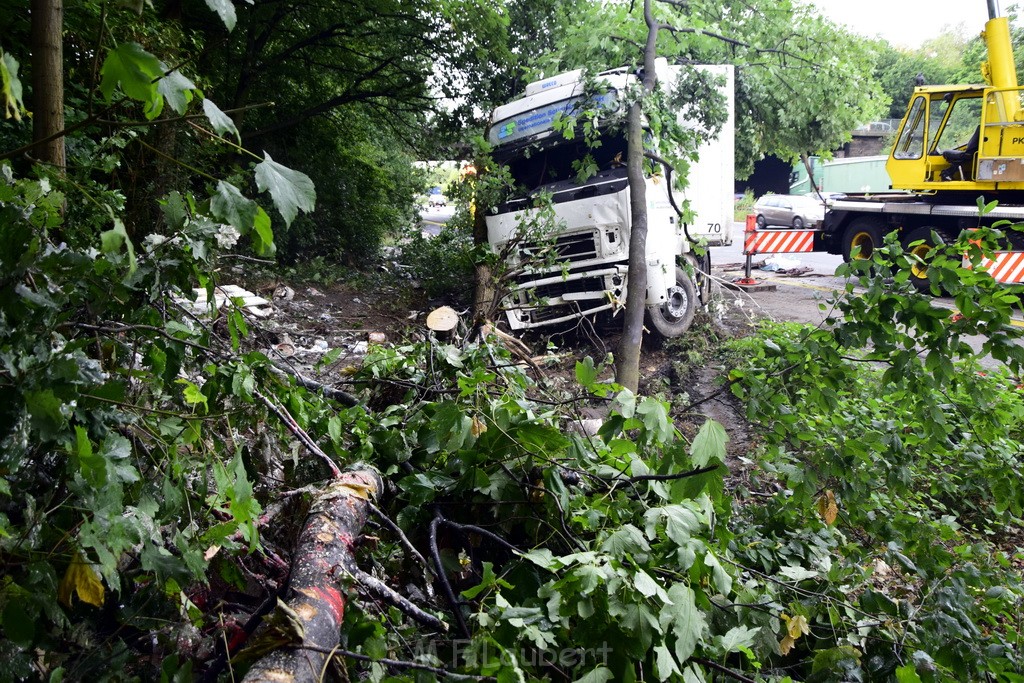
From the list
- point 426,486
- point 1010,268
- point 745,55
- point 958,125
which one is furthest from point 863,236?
point 426,486

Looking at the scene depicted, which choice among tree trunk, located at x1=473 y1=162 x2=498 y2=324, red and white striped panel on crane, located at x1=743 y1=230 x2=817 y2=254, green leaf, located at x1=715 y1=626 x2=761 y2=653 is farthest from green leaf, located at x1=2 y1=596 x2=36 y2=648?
red and white striped panel on crane, located at x1=743 y1=230 x2=817 y2=254

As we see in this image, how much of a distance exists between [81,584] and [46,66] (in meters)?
1.80

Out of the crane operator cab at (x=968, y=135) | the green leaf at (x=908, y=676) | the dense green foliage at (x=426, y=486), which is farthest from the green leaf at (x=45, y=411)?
the crane operator cab at (x=968, y=135)

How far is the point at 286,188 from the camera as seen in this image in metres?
1.37

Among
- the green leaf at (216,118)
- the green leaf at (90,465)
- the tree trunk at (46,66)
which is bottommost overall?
the green leaf at (90,465)

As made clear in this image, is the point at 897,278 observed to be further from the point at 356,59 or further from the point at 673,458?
the point at 356,59

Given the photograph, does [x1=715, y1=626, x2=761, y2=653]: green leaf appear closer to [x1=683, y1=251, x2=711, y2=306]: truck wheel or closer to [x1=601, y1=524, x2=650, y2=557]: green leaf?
[x1=601, y1=524, x2=650, y2=557]: green leaf

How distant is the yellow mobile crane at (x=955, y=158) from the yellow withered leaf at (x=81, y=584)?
34.6 ft

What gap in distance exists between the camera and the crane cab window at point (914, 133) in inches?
457

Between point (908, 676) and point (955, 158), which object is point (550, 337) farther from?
point (955, 158)

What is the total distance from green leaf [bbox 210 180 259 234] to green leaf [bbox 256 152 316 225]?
0.36 ft

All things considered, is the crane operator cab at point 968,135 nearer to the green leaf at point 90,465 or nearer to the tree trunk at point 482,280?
the tree trunk at point 482,280

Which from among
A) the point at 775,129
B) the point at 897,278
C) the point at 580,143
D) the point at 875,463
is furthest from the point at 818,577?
the point at 775,129

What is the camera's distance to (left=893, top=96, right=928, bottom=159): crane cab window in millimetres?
11609
